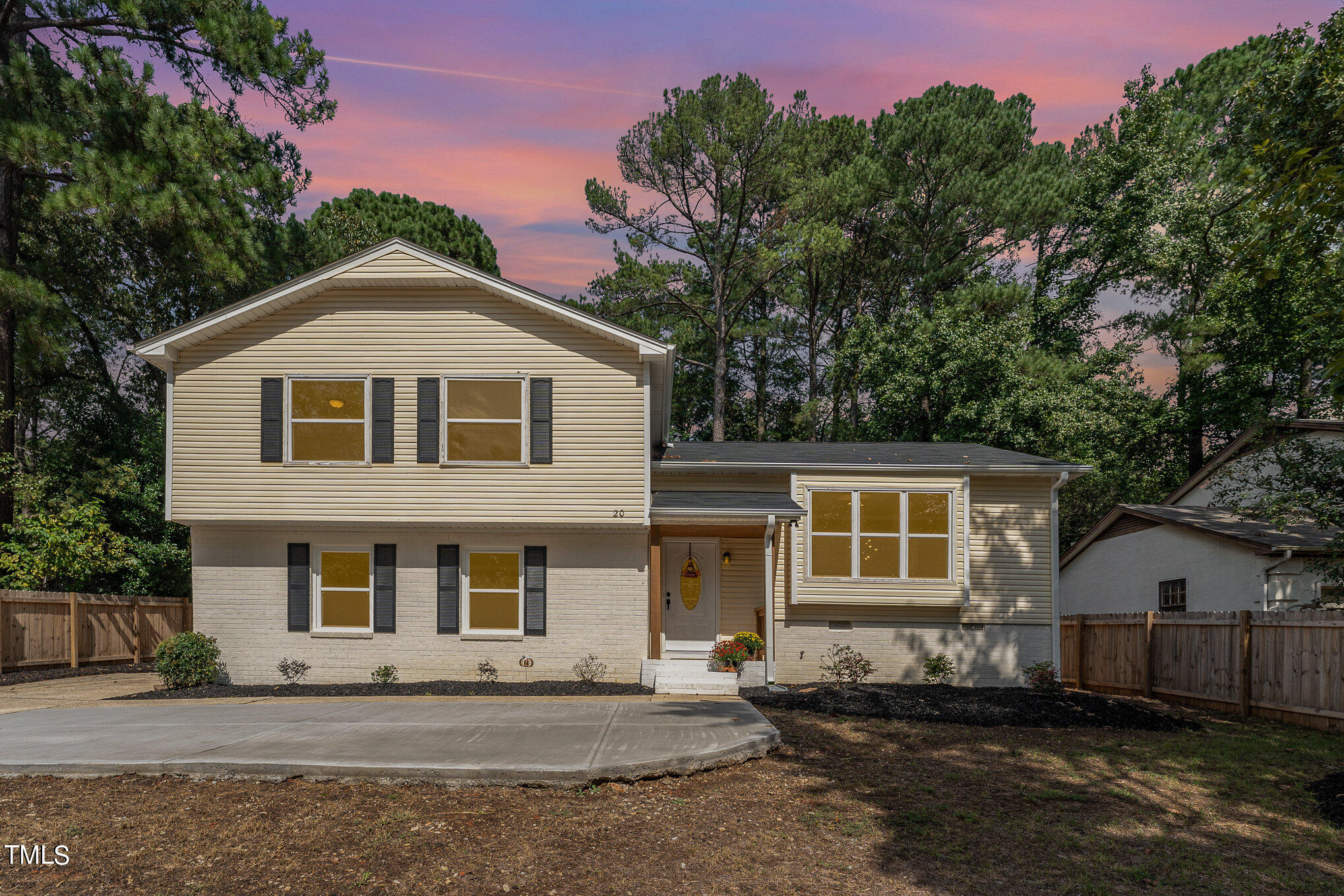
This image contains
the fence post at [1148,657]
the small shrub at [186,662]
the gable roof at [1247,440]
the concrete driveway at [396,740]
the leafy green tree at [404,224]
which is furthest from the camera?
the leafy green tree at [404,224]

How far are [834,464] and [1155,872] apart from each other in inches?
396

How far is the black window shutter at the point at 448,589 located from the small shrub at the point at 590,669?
2.09 meters

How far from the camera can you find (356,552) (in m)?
14.3

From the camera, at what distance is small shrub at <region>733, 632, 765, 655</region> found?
14039mm

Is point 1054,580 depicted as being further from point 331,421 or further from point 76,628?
point 76,628

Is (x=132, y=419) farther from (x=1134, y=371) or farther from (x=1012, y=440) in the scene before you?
(x=1134, y=371)

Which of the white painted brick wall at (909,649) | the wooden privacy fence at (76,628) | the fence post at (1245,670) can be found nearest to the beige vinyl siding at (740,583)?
the white painted brick wall at (909,649)

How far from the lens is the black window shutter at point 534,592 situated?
13.9m

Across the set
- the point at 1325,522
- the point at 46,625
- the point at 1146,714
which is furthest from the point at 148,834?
the point at 1325,522

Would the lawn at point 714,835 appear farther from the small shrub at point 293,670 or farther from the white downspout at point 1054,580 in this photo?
the white downspout at point 1054,580

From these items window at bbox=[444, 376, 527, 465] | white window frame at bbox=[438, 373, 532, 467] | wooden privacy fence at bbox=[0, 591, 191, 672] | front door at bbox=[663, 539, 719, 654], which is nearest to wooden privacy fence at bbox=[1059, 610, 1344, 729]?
front door at bbox=[663, 539, 719, 654]

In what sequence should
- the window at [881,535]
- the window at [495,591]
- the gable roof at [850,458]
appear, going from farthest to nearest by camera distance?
1. the gable roof at [850,458]
2. the window at [881,535]
3. the window at [495,591]

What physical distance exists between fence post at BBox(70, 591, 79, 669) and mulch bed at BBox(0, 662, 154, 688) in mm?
140

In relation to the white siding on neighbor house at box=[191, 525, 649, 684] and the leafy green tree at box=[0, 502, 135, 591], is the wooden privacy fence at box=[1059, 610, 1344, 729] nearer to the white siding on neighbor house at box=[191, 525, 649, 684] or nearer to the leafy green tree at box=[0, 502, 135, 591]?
the white siding on neighbor house at box=[191, 525, 649, 684]
